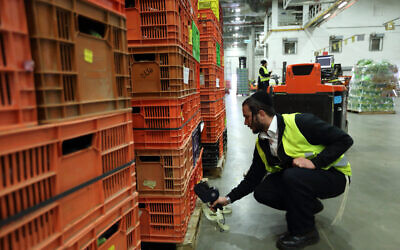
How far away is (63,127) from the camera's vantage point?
0.77 m

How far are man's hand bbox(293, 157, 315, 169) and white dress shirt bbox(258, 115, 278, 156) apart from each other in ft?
0.53

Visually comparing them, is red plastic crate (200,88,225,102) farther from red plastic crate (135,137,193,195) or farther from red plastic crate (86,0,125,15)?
red plastic crate (86,0,125,15)

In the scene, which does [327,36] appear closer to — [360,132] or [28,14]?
[360,132]

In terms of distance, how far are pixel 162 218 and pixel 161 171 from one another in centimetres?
33

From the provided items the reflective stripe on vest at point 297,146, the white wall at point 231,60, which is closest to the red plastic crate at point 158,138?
the reflective stripe on vest at point 297,146

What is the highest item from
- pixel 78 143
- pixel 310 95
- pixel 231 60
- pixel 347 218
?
pixel 231 60

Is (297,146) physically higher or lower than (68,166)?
lower

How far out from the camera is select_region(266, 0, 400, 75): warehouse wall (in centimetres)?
1434

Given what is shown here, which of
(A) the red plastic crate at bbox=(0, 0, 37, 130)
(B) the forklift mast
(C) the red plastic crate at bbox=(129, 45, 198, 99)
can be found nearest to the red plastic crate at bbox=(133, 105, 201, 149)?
(C) the red plastic crate at bbox=(129, 45, 198, 99)

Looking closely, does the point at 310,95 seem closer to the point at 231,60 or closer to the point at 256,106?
the point at 256,106

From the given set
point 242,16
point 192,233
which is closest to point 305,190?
point 192,233

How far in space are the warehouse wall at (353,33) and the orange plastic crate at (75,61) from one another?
15382mm

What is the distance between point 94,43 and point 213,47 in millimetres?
2495

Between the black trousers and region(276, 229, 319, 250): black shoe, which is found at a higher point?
the black trousers
